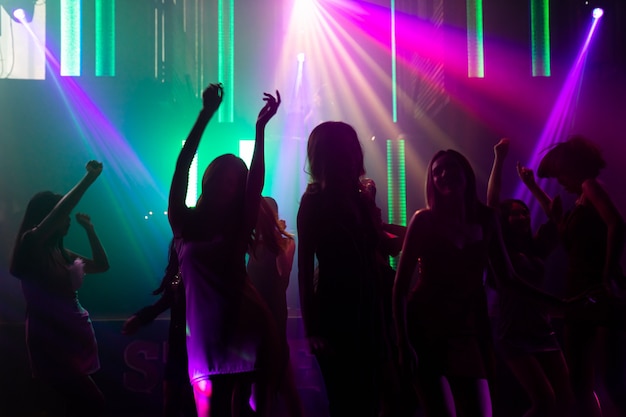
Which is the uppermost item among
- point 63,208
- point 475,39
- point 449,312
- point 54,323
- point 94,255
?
point 475,39

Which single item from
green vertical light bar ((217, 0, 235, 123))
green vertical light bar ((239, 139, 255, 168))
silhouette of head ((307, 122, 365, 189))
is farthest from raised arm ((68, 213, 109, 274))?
green vertical light bar ((217, 0, 235, 123))

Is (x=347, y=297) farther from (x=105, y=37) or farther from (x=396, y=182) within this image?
(x=105, y=37)

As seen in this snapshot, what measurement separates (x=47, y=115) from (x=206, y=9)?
3.57 meters

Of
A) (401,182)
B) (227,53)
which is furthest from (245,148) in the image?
(401,182)

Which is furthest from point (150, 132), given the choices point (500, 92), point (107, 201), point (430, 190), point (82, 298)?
point (430, 190)

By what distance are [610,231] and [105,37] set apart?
8020 mm

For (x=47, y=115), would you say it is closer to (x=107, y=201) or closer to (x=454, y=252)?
(x=107, y=201)

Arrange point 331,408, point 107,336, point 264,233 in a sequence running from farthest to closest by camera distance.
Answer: point 107,336 → point 264,233 → point 331,408

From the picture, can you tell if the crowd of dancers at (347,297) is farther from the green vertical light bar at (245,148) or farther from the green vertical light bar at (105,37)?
the green vertical light bar at (245,148)

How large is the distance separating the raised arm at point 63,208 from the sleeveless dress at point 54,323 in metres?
0.09

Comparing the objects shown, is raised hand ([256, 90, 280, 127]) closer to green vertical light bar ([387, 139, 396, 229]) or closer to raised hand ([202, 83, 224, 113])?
raised hand ([202, 83, 224, 113])

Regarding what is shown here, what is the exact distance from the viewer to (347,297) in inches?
83.0

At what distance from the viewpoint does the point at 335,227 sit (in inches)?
84.9

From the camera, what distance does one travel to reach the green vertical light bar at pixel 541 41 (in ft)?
22.2
